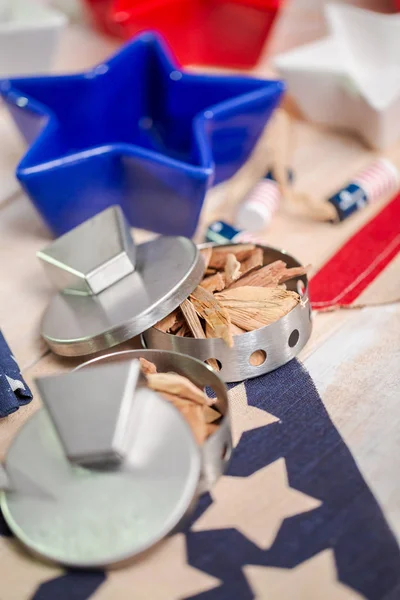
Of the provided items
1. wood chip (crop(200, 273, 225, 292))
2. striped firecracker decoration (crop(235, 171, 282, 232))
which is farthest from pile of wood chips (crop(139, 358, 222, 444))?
striped firecracker decoration (crop(235, 171, 282, 232))

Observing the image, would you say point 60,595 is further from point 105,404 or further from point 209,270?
point 209,270

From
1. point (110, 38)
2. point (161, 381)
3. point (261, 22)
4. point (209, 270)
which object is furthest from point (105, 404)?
point (110, 38)

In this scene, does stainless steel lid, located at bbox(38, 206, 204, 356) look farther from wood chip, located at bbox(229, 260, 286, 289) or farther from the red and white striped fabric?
the red and white striped fabric

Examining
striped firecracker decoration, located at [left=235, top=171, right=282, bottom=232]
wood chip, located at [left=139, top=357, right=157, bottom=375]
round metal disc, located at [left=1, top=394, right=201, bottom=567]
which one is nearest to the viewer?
round metal disc, located at [left=1, top=394, right=201, bottom=567]

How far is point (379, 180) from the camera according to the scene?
2.43 ft

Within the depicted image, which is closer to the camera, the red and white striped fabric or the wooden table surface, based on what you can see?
the wooden table surface

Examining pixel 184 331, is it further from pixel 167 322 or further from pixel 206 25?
pixel 206 25

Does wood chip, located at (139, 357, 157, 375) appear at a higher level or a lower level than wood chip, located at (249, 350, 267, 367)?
higher

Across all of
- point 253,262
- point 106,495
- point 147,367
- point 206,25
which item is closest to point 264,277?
point 253,262

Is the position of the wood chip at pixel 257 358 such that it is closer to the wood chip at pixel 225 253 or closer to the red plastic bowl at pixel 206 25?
the wood chip at pixel 225 253

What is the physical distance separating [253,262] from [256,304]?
59 mm

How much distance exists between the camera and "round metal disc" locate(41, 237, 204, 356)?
0.55 m

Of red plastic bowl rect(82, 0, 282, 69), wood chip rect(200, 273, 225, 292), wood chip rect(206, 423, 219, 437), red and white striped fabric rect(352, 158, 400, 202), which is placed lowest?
red and white striped fabric rect(352, 158, 400, 202)

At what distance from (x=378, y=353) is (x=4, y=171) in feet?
1.57
